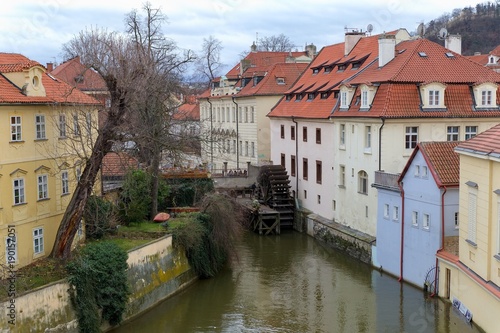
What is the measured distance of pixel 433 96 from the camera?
23.5 m

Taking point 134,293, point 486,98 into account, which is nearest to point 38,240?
point 134,293

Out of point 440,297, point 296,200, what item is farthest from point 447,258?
point 296,200

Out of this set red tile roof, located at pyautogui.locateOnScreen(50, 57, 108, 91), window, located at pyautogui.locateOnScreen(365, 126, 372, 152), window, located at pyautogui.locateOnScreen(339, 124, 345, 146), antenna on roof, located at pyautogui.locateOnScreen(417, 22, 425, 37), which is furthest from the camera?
red tile roof, located at pyautogui.locateOnScreen(50, 57, 108, 91)

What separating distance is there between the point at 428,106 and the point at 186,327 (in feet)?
38.9

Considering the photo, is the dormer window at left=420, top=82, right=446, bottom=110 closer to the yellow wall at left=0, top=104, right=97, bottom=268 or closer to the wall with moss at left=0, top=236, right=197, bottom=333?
the wall with moss at left=0, top=236, right=197, bottom=333

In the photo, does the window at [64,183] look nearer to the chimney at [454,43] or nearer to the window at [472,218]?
the window at [472,218]

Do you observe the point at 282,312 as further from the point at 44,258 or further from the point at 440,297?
the point at 44,258

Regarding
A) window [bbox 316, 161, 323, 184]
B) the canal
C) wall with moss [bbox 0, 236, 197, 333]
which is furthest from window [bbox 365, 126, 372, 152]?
wall with moss [bbox 0, 236, 197, 333]

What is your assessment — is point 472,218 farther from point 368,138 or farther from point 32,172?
point 32,172

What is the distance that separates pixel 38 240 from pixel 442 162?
11501 mm

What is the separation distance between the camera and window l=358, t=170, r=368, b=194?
24641 millimetres

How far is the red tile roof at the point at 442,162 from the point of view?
60.1 feet

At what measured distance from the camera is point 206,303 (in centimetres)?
1958

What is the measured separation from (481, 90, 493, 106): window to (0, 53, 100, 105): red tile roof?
13706 mm
